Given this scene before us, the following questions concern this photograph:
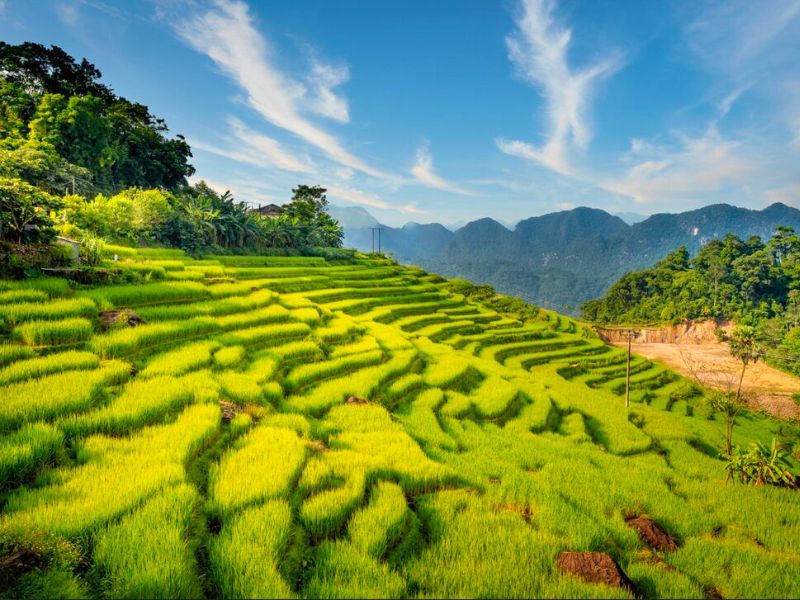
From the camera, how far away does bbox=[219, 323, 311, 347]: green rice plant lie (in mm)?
10758

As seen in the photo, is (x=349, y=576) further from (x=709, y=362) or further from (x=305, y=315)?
(x=709, y=362)

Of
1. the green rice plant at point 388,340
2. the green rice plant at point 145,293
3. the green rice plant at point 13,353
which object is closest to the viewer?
the green rice plant at point 13,353

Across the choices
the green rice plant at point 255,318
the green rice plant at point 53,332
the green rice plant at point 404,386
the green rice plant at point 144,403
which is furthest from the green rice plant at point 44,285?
the green rice plant at point 404,386

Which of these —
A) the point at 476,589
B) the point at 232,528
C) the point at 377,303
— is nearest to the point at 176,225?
the point at 377,303

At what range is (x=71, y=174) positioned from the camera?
24641 millimetres

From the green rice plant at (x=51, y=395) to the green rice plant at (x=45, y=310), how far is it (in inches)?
85.0

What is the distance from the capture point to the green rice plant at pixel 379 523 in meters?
3.87

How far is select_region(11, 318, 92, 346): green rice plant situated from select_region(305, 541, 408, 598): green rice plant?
22.8ft

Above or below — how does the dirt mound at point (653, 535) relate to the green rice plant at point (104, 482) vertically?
below

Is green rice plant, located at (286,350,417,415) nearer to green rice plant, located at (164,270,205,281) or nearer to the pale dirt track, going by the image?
green rice plant, located at (164,270,205,281)

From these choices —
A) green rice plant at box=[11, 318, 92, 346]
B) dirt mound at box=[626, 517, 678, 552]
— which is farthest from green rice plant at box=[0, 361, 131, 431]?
dirt mound at box=[626, 517, 678, 552]

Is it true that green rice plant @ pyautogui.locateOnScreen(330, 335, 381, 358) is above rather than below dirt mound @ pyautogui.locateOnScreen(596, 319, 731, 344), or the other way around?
above

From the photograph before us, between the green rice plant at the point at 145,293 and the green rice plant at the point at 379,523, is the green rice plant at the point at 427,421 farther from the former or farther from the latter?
the green rice plant at the point at 145,293

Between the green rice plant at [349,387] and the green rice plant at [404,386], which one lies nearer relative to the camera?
the green rice plant at [349,387]
